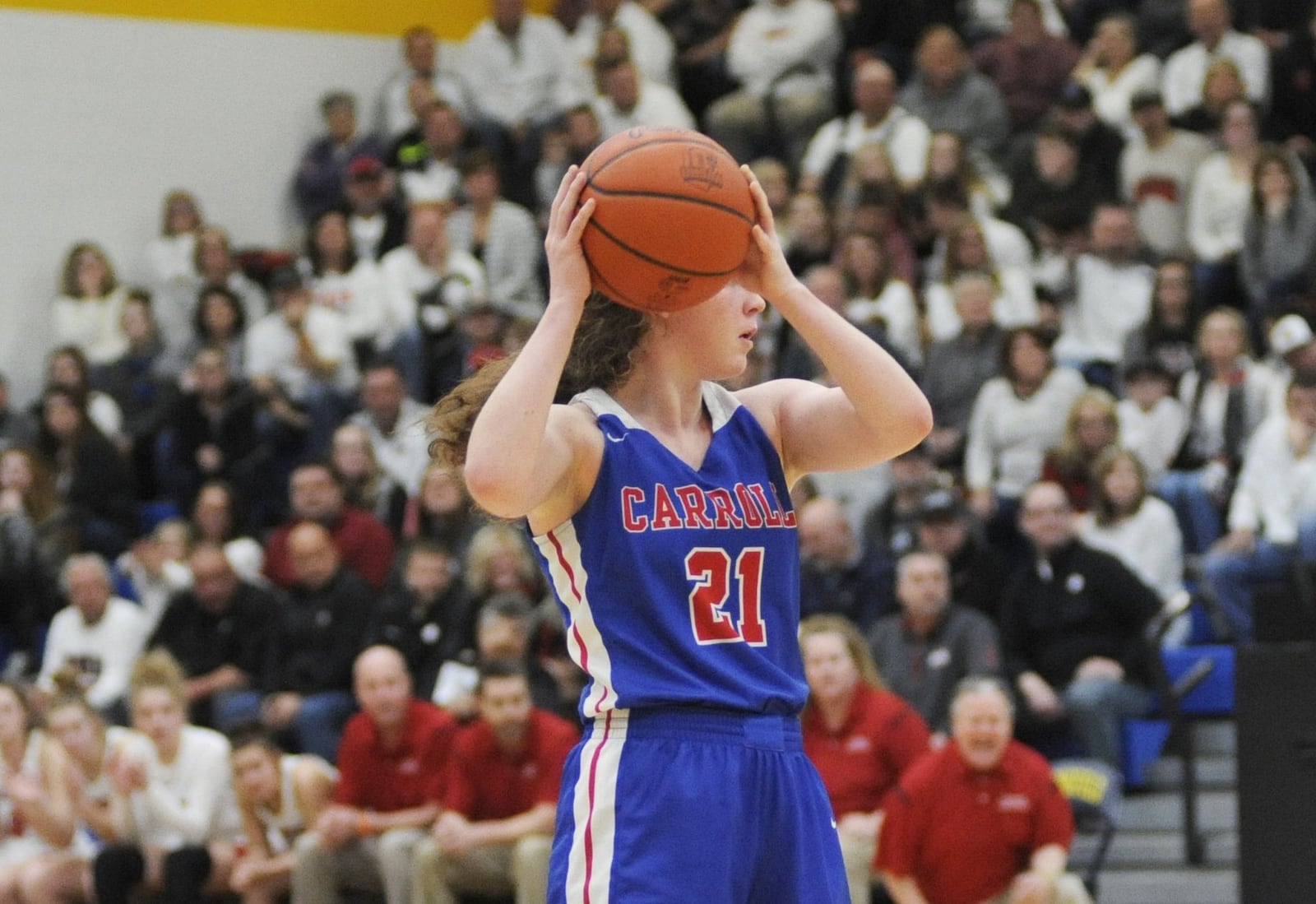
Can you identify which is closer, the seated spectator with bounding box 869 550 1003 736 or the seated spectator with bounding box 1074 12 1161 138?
the seated spectator with bounding box 869 550 1003 736

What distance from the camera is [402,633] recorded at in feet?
30.0

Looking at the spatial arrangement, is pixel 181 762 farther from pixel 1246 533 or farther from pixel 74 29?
pixel 74 29

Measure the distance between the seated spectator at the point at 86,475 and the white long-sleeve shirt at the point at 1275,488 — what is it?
6.07 m

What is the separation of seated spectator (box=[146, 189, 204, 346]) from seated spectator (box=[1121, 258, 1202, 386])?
605 centimetres

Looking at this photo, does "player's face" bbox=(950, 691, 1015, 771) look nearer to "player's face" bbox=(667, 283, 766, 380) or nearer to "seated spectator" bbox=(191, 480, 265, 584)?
"player's face" bbox=(667, 283, 766, 380)

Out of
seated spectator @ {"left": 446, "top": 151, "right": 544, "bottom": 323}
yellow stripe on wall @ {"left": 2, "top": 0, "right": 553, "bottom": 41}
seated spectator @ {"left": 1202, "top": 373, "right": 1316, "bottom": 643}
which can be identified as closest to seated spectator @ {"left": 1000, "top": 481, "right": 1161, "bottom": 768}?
seated spectator @ {"left": 1202, "top": 373, "right": 1316, "bottom": 643}

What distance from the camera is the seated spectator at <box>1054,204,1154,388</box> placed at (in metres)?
10.3

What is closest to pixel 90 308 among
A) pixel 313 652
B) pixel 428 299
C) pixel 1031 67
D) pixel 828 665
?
pixel 428 299

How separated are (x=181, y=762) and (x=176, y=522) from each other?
2.57 meters

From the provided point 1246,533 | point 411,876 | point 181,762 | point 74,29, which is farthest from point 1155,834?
point 74,29

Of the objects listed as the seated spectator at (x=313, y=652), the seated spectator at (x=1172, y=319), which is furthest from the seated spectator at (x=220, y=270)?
the seated spectator at (x=1172, y=319)

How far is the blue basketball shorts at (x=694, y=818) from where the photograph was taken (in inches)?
124

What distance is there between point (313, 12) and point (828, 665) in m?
8.61

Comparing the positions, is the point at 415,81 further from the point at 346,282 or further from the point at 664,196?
the point at 664,196
